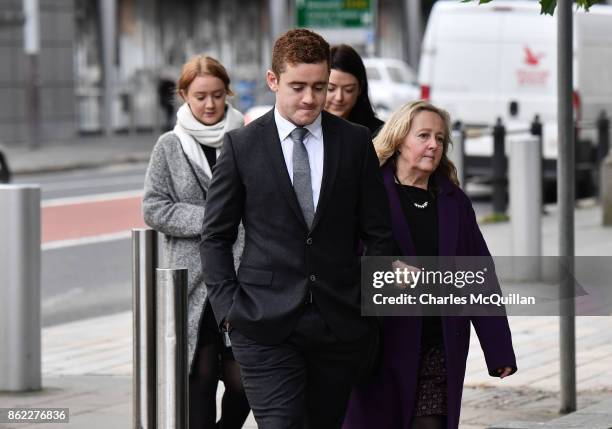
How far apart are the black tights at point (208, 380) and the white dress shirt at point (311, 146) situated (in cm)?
Answer: 107

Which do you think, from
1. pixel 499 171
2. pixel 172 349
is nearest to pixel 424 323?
pixel 172 349

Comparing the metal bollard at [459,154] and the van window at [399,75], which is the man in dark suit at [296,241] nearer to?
the metal bollard at [459,154]

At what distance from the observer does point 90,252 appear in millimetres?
13844

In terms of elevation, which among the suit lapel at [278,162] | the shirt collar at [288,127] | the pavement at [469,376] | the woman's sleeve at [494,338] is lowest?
the pavement at [469,376]

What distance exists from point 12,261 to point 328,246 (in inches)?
128

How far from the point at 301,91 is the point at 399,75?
28.7 meters

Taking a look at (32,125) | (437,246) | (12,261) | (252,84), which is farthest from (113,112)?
(437,246)

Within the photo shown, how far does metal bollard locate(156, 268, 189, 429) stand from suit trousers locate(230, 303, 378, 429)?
175 mm

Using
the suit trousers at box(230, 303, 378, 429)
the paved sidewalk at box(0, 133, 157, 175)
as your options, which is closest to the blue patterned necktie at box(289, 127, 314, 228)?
the suit trousers at box(230, 303, 378, 429)

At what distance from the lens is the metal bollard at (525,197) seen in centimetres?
1116

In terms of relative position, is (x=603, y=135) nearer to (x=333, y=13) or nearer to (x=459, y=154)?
(x=459, y=154)

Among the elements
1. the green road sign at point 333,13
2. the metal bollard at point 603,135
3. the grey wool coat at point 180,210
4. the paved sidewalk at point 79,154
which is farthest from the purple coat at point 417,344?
the green road sign at point 333,13

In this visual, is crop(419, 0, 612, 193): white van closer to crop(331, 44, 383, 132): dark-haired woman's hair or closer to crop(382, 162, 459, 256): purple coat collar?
crop(331, 44, 383, 132): dark-haired woman's hair

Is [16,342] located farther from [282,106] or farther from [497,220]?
[497,220]
